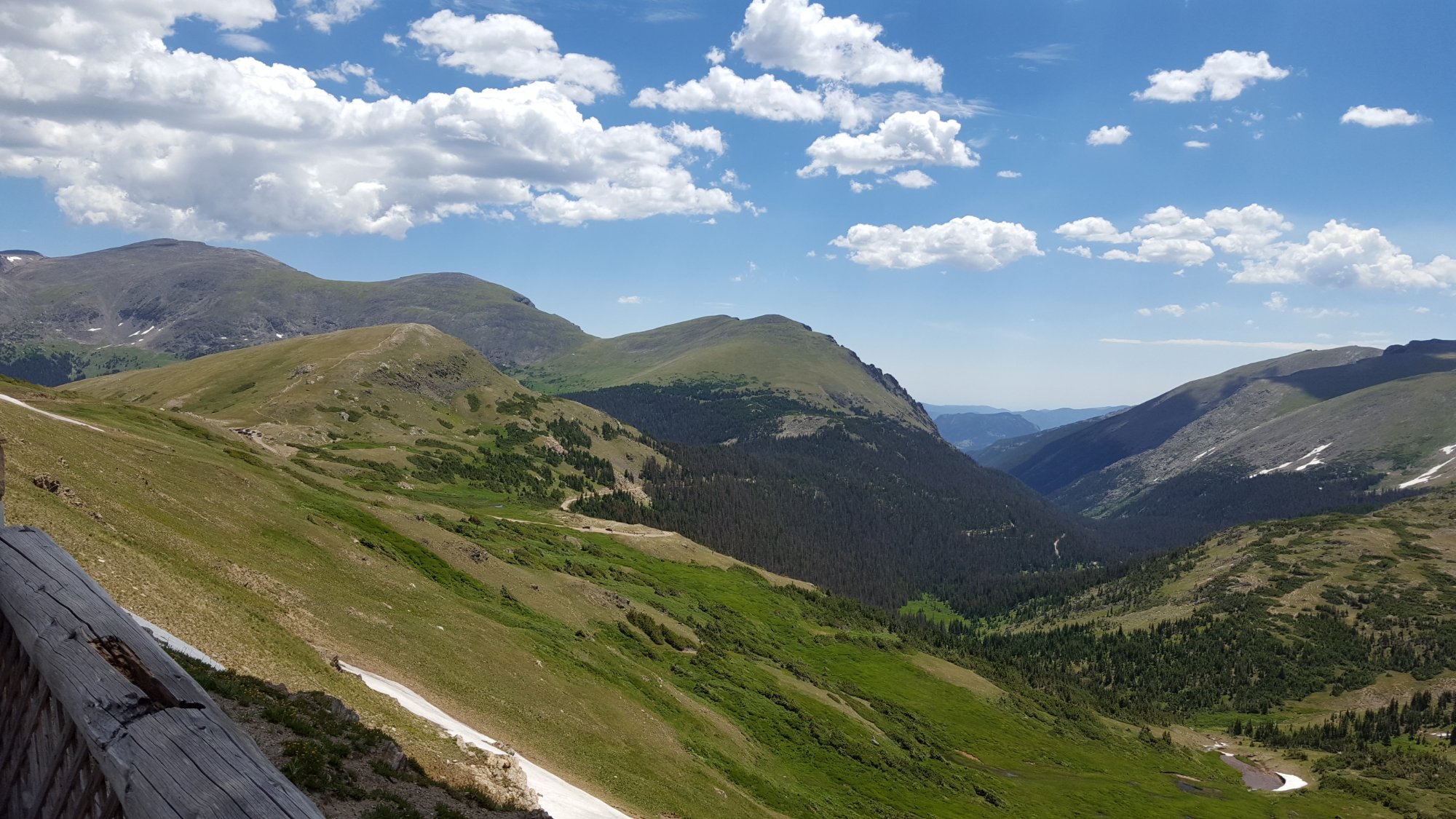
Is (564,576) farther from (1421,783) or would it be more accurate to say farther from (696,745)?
(1421,783)

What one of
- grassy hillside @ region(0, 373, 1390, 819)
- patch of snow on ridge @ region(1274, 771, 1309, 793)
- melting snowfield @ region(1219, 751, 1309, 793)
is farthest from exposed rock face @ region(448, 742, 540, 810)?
patch of snow on ridge @ region(1274, 771, 1309, 793)

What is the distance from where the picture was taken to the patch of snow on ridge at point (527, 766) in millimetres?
34094

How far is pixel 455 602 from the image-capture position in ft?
193

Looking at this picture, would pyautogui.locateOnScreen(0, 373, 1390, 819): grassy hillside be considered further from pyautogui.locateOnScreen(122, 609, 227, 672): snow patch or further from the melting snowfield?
the melting snowfield

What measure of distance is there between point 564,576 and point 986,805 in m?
60.4

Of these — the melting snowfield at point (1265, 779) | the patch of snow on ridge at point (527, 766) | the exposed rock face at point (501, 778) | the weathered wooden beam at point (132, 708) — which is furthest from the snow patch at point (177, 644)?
the melting snowfield at point (1265, 779)

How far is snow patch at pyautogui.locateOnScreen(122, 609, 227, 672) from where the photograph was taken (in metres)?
26.6

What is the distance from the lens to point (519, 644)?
56531mm

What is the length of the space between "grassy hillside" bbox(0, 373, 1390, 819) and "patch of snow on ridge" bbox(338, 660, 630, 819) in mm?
1755

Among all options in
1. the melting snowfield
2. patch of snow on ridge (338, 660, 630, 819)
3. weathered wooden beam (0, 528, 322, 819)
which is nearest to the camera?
weathered wooden beam (0, 528, 322, 819)

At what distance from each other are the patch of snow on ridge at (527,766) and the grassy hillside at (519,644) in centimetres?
176

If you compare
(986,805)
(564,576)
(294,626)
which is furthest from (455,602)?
(986,805)

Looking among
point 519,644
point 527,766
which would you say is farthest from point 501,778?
point 519,644

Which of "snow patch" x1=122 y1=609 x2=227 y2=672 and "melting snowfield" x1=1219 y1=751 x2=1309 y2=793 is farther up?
"snow patch" x1=122 y1=609 x2=227 y2=672
